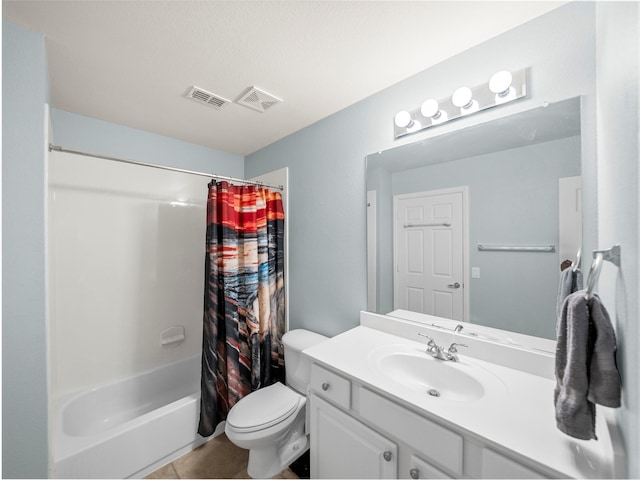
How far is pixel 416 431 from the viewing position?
3.05 feet

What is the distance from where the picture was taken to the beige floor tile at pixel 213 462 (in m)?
1.60

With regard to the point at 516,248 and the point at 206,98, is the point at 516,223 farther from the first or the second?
the point at 206,98

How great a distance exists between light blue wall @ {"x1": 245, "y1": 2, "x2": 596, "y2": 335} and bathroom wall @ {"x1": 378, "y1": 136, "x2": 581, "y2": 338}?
100 mm

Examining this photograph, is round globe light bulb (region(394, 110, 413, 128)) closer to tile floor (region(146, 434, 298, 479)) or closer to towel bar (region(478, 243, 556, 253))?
towel bar (region(478, 243, 556, 253))

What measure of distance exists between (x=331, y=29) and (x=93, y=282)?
2.30 metres

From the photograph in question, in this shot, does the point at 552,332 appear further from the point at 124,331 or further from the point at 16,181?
the point at 124,331

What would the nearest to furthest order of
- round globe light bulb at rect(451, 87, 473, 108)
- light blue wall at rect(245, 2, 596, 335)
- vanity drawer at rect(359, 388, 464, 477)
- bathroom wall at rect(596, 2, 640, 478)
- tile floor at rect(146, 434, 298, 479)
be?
bathroom wall at rect(596, 2, 640, 478) → vanity drawer at rect(359, 388, 464, 477) → light blue wall at rect(245, 2, 596, 335) → round globe light bulb at rect(451, 87, 473, 108) → tile floor at rect(146, 434, 298, 479)

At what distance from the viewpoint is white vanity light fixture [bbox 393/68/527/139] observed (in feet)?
3.80

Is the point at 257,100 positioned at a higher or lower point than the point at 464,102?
higher

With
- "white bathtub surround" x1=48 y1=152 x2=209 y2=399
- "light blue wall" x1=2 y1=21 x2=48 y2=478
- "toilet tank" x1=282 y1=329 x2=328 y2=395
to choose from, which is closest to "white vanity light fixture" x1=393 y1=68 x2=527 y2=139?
"toilet tank" x1=282 y1=329 x2=328 y2=395

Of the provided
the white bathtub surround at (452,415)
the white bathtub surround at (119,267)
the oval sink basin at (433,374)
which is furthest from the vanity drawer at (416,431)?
the white bathtub surround at (119,267)

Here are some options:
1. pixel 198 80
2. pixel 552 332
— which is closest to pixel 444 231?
pixel 552 332

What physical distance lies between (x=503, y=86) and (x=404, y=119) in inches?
18.2

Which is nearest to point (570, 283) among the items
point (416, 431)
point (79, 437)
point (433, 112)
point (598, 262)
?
point (598, 262)
